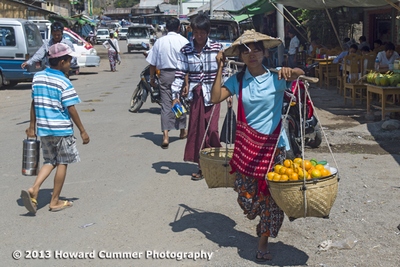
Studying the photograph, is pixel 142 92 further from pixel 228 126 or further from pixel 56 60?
pixel 56 60

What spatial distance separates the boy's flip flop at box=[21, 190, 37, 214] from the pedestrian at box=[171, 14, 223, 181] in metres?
2.08

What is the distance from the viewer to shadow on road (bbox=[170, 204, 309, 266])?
4672 mm

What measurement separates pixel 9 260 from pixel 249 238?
6.76 ft

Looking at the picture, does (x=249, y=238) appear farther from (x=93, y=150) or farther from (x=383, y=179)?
(x=93, y=150)

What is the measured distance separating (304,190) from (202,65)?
Answer: 10.6 feet

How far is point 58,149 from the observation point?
5.83 m

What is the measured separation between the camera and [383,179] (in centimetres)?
698

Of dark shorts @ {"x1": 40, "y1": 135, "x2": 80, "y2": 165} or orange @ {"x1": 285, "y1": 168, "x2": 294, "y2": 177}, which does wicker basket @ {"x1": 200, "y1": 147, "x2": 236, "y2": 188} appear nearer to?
orange @ {"x1": 285, "y1": 168, "x2": 294, "y2": 177}

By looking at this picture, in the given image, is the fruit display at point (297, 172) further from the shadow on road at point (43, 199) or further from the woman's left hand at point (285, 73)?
the shadow on road at point (43, 199)

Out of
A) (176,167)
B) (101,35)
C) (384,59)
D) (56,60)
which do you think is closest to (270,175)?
(56,60)

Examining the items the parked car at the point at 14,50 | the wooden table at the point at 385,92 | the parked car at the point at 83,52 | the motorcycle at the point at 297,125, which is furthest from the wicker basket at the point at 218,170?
the parked car at the point at 83,52

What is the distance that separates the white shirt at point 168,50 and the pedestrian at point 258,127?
4.39m

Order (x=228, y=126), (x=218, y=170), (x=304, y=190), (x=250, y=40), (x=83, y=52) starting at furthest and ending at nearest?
(x=83, y=52)
(x=228, y=126)
(x=218, y=170)
(x=250, y=40)
(x=304, y=190)

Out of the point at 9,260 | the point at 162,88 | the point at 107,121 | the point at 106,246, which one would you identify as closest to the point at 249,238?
the point at 106,246
